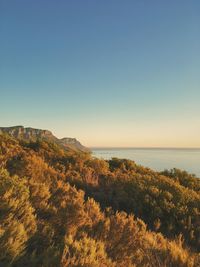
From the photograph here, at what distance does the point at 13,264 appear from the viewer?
11.7ft

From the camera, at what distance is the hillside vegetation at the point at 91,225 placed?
387 centimetres

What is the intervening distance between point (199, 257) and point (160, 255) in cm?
84

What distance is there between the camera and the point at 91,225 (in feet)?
17.4

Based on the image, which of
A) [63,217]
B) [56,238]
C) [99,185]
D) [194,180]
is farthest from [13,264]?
[194,180]

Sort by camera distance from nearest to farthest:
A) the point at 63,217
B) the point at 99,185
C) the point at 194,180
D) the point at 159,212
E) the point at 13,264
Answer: the point at 13,264
the point at 63,217
the point at 159,212
the point at 99,185
the point at 194,180

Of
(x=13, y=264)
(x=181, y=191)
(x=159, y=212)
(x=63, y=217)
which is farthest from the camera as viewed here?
(x=181, y=191)

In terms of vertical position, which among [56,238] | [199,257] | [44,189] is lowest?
[199,257]

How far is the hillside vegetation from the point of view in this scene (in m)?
3.87

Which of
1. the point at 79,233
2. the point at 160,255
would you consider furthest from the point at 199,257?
the point at 79,233

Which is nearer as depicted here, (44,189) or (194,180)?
(44,189)

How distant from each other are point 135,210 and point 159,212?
740mm

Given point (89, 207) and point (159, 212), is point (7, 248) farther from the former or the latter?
point (159, 212)

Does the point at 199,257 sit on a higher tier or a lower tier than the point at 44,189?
lower

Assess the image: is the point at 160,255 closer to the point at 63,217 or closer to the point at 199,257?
the point at 199,257
